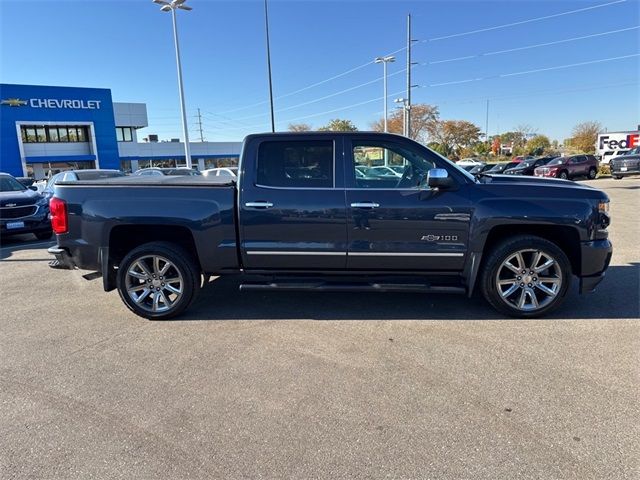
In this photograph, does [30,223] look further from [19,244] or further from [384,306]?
[384,306]

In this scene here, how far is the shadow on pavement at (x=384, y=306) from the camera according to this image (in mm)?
4457

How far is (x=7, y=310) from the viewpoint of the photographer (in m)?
4.99

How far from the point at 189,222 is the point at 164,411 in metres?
2.03

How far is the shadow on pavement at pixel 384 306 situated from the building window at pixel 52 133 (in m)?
41.4

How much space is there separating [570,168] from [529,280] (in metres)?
26.7

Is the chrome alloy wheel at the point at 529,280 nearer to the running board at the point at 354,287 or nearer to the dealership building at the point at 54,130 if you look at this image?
the running board at the point at 354,287

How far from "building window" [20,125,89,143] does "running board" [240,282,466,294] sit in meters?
42.0

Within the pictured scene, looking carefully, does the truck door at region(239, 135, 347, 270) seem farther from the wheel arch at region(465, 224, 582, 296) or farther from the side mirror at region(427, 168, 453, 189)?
the wheel arch at region(465, 224, 582, 296)

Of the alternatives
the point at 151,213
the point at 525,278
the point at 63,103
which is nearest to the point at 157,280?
the point at 151,213

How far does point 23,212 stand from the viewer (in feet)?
31.5

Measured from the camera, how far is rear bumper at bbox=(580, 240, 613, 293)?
417 centimetres

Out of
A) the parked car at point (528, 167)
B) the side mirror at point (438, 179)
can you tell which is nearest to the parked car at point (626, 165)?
the parked car at point (528, 167)

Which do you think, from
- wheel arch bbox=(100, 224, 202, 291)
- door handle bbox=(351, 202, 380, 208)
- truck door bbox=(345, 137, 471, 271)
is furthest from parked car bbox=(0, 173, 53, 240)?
door handle bbox=(351, 202, 380, 208)

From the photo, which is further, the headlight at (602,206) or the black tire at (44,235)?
the black tire at (44,235)
